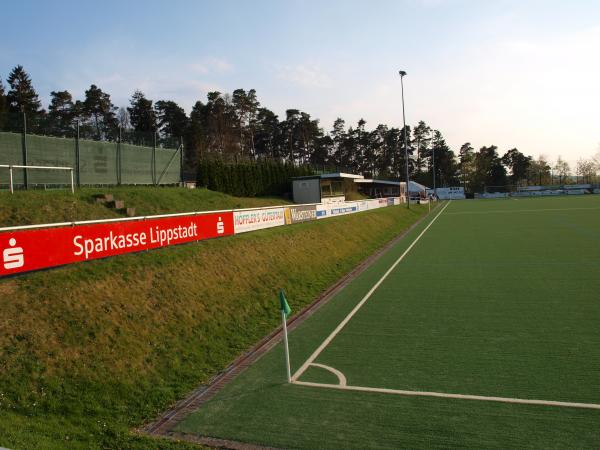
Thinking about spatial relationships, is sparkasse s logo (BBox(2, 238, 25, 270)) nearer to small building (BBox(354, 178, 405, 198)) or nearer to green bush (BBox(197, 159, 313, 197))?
green bush (BBox(197, 159, 313, 197))

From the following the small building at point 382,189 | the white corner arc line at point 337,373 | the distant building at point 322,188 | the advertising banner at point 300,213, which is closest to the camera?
the white corner arc line at point 337,373

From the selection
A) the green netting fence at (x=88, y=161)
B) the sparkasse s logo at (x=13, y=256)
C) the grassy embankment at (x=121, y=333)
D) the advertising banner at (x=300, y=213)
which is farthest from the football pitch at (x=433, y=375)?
the green netting fence at (x=88, y=161)

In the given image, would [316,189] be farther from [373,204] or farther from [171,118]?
[171,118]

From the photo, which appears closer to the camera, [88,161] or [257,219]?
[257,219]

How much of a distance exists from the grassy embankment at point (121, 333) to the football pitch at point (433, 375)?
3.40ft

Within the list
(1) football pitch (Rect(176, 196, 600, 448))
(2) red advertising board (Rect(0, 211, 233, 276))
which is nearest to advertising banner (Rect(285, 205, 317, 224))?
(2) red advertising board (Rect(0, 211, 233, 276))

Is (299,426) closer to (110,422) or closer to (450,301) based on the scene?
(110,422)

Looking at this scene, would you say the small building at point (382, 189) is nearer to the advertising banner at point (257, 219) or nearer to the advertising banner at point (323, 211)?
the advertising banner at point (323, 211)

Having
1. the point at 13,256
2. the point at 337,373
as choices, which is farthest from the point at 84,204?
A: the point at 337,373

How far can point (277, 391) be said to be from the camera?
6805 millimetres

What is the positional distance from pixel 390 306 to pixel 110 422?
7.36m

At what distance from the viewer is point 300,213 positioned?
24234mm

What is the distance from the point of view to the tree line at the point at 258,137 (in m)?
27.5

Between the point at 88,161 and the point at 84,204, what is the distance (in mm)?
4792
